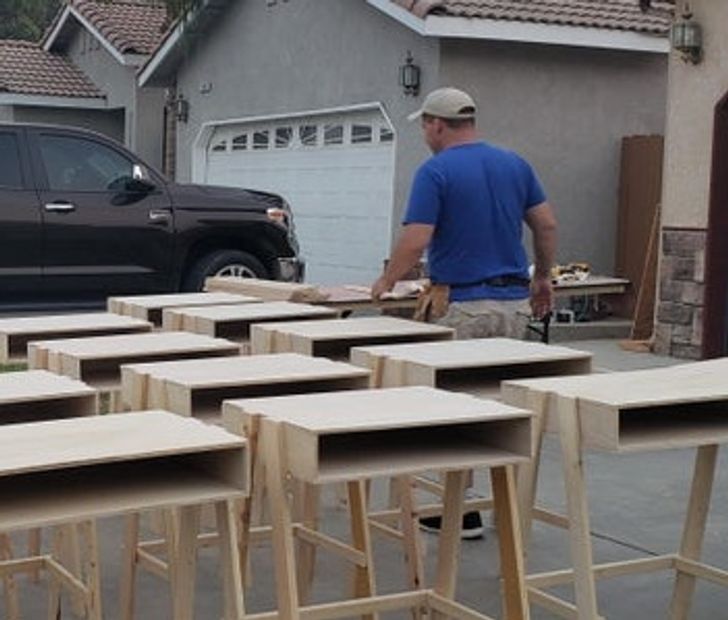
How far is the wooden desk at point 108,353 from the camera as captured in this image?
16.9 feet

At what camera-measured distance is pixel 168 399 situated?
447 centimetres

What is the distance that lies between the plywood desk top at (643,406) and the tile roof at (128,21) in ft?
63.0

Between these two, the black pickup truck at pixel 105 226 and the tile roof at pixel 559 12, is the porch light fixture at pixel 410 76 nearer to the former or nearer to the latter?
the tile roof at pixel 559 12

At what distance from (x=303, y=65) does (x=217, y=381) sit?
45.1 feet

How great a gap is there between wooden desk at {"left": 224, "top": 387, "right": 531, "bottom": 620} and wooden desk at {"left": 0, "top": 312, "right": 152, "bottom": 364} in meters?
2.02

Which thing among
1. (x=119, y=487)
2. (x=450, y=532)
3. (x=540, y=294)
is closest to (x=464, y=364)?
(x=450, y=532)

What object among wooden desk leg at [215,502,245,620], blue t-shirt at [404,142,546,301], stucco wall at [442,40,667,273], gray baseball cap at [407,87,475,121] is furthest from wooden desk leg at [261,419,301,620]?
stucco wall at [442,40,667,273]

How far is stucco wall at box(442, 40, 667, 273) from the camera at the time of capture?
15094mm

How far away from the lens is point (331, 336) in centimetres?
565

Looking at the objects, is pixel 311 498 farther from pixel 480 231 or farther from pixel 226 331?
pixel 480 231

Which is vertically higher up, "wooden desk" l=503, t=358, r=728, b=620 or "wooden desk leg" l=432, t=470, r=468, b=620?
"wooden desk" l=503, t=358, r=728, b=620

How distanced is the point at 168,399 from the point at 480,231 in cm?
230

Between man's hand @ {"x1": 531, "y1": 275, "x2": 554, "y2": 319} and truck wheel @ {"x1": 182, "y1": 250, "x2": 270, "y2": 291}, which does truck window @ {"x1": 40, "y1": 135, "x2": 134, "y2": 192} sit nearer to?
truck wheel @ {"x1": 182, "y1": 250, "x2": 270, "y2": 291}

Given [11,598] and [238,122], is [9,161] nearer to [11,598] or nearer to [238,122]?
[11,598]
